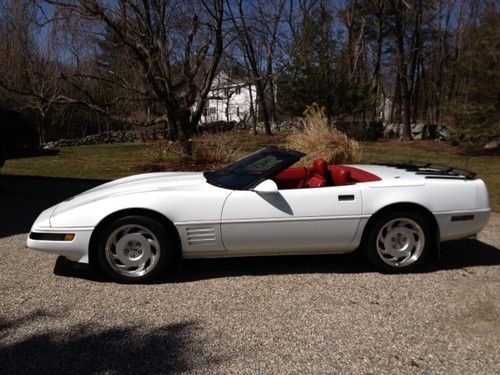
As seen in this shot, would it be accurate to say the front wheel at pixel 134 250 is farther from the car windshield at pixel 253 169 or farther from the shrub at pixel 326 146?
the shrub at pixel 326 146

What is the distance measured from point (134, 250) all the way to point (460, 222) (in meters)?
2.85

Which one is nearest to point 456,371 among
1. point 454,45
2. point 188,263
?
point 188,263

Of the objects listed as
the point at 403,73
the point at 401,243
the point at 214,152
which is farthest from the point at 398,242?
the point at 403,73

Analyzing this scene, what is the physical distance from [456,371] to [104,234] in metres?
Result: 2.79

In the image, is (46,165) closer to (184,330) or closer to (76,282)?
(76,282)

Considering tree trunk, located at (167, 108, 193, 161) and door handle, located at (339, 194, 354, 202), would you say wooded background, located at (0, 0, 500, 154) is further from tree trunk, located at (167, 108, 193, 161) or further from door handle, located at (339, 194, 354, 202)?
door handle, located at (339, 194, 354, 202)

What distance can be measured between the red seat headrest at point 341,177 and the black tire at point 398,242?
539 mm

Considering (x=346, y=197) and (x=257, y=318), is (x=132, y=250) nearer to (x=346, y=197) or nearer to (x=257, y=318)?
(x=257, y=318)

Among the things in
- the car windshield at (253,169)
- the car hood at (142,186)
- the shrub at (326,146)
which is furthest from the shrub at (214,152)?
the car windshield at (253,169)

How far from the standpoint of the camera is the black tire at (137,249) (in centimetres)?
441

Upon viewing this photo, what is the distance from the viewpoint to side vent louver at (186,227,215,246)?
447cm

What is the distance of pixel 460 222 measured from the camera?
4.79m

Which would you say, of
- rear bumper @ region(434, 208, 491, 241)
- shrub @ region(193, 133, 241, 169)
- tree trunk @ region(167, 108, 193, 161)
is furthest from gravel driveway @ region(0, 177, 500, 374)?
tree trunk @ region(167, 108, 193, 161)

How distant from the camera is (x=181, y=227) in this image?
14.6 feet
